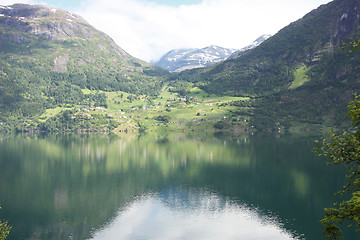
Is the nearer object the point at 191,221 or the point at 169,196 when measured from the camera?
the point at 191,221

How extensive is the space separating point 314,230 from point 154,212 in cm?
3077

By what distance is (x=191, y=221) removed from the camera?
59344 mm

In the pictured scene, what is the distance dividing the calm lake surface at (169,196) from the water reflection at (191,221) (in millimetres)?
174

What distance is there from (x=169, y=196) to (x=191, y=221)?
17756 millimetres

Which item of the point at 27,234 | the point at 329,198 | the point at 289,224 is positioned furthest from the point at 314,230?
the point at 27,234

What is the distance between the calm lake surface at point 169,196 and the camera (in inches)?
2133

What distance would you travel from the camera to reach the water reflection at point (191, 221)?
2061 inches

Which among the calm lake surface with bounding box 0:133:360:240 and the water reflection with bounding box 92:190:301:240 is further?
the calm lake surface with bounding box 0:133:360:240

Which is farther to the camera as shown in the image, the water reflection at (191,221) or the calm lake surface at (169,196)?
the calm lake surface at (169,196)

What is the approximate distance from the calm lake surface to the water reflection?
0.17 metres

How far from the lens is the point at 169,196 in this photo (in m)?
76.4

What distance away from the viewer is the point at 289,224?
180 ft

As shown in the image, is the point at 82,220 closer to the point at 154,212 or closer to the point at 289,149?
the point at 154,212

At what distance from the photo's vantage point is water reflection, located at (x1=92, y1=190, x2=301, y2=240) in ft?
172
